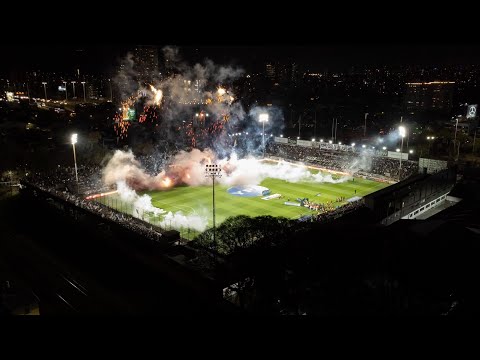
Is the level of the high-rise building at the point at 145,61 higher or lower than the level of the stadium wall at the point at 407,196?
higher

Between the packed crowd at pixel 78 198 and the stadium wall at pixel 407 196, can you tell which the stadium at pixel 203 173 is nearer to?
the packed crowd at pixel 78 198

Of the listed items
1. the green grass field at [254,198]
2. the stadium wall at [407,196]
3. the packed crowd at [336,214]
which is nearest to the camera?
the packed crowd at [336,214]

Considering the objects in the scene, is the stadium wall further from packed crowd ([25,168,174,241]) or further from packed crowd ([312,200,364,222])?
packed crowd ([25,168,174,241])

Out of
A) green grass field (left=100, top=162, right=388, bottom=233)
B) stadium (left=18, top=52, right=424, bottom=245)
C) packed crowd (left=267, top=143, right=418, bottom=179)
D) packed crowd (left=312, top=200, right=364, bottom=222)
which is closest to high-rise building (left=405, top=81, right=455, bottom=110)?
stadium (left=18, top=52, right=424, bottom=245)

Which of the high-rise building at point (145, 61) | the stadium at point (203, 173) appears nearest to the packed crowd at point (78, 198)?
the stadium at point (203, 173)

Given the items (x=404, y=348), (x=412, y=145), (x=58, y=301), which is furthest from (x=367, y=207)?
(x=412, y=145)

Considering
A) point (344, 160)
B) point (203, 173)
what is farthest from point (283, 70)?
point (203, 173)

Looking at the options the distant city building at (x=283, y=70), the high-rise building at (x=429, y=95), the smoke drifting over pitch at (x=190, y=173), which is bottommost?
the smoke drifting over pitch at (x=190, y=173)

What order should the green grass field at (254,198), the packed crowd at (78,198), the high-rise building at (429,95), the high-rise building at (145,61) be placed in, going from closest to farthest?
1. the packed crowd at (78,198)
2. the green grass field at (254,198)
3. the high-rise building at (429,95)
4. the high-rise building at (145,61)
